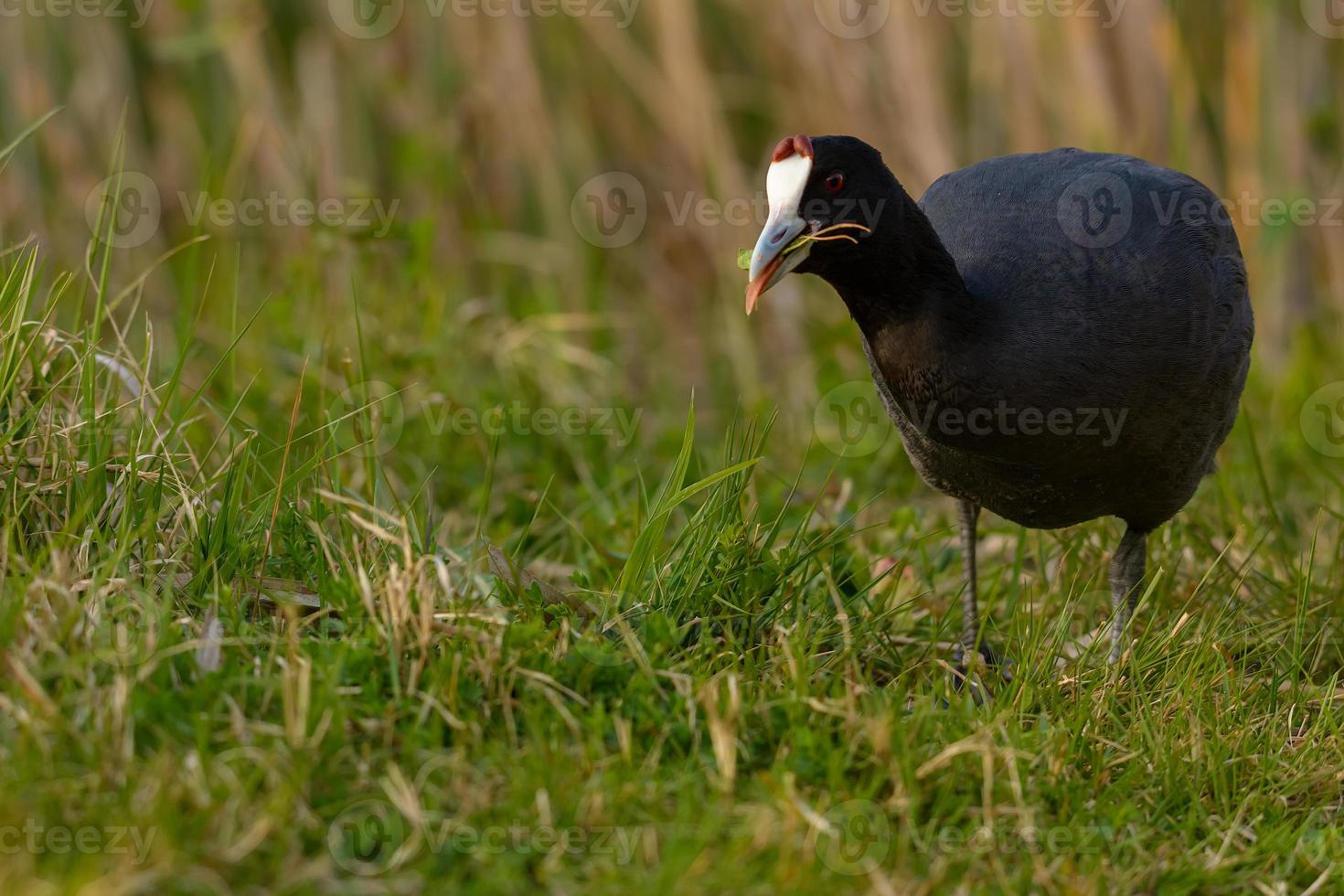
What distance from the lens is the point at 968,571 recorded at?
340 centimetres

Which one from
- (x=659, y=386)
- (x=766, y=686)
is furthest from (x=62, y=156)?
(x=766, y=686)

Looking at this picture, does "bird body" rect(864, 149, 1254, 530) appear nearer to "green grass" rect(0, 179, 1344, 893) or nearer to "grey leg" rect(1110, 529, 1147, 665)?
"grey leg" rect(1110, 529, 1147, 665)

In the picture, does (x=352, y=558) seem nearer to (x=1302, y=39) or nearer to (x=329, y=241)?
(x=329, y=241)

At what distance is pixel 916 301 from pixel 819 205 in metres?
0.28

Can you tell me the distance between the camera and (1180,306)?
3006 mm

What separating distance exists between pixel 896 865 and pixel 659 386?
3.43 meters

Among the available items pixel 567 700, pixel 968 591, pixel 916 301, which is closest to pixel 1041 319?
pixel 916 301

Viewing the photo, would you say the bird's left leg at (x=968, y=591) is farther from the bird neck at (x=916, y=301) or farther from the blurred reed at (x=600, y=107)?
the blurred reed at (x=600, y=107)

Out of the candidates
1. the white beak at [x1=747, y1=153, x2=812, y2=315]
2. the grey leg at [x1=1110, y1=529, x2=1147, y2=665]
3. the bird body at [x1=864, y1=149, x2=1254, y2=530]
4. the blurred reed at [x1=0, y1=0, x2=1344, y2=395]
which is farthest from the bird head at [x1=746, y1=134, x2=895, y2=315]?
the blurred reed at [x1=0, y1=0, x2=1344, y2=395]

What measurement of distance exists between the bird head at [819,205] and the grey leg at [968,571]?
2.96ft

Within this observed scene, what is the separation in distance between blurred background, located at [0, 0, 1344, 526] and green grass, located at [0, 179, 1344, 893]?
190 centimetres

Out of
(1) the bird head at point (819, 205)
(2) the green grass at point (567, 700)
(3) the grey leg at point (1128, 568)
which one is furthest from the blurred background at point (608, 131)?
(1) the bird head at point (819, 205)

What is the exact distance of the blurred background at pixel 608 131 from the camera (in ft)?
16.9

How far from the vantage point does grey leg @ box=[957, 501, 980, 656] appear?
10.6ft
